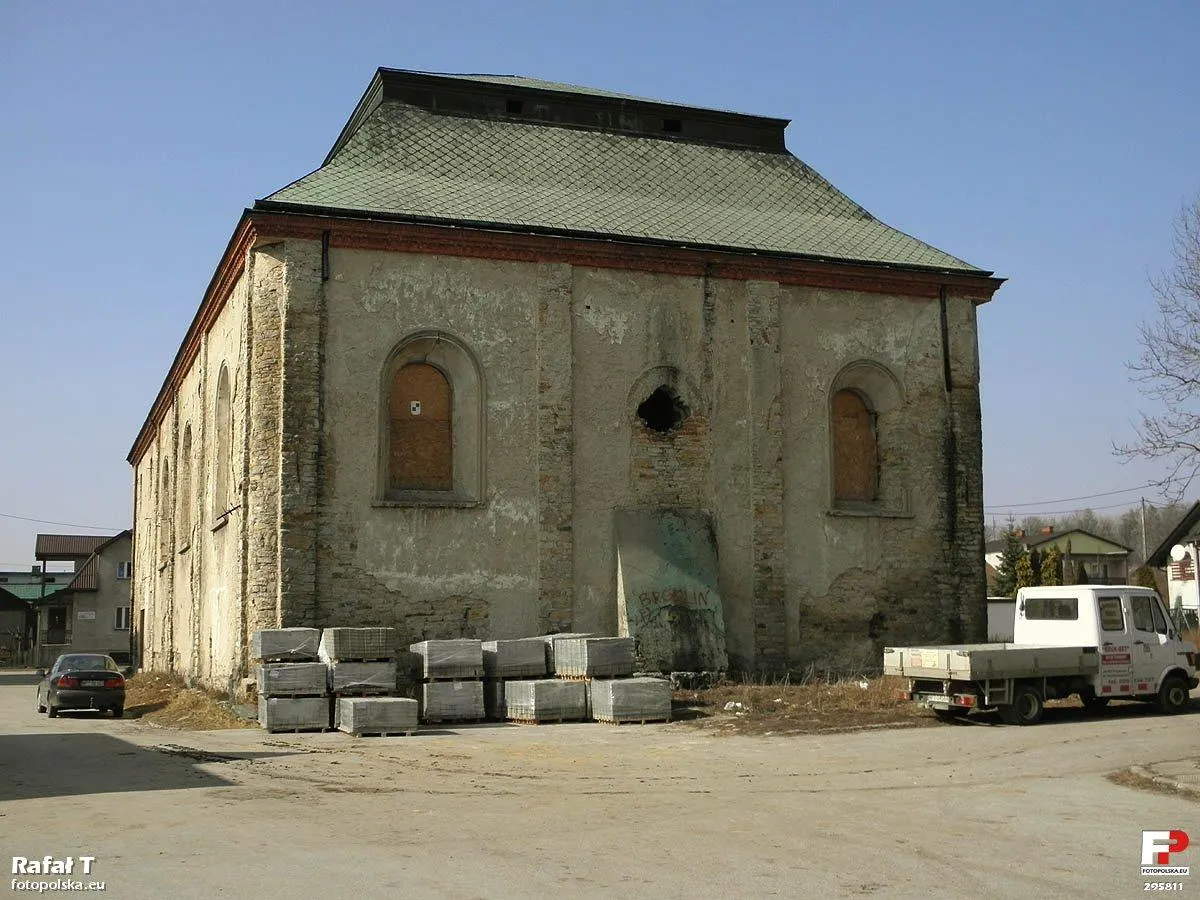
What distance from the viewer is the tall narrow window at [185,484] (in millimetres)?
30572

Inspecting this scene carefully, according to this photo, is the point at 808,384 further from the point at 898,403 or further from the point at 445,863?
the point at 445,863

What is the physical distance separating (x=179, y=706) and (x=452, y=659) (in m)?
6.74

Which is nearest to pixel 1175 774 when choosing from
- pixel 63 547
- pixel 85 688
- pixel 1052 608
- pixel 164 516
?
pixel 1052 608

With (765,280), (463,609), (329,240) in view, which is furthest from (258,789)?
(765,280)

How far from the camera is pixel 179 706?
73.6ft

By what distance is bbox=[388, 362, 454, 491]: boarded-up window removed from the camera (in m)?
21.7

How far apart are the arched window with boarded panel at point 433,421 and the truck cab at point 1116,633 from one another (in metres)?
9.60

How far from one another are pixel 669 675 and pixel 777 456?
4.92 meters

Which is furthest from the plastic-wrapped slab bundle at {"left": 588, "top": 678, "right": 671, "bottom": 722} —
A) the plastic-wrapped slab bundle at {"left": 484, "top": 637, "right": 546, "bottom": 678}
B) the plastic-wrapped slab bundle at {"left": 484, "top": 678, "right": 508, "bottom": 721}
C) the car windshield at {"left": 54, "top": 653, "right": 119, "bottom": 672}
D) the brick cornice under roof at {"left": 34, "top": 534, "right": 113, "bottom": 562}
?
the brick cornice under roof at {"left": 34, "top": 534, "right": 113, "bottom": 562}

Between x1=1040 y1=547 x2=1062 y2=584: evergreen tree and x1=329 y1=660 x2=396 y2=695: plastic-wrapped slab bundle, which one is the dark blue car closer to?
x1=329 y1=660 x2=396 y2=695: plastic-wrapped slab bundle

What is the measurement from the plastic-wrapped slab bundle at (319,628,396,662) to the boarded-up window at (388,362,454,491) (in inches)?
153

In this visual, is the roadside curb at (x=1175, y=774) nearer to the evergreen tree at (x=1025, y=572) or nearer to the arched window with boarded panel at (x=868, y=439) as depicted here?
the arched window with boarded panel at (x=868, y=439)

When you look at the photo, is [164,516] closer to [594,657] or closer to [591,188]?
[591,188]

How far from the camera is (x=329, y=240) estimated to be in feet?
69.7
